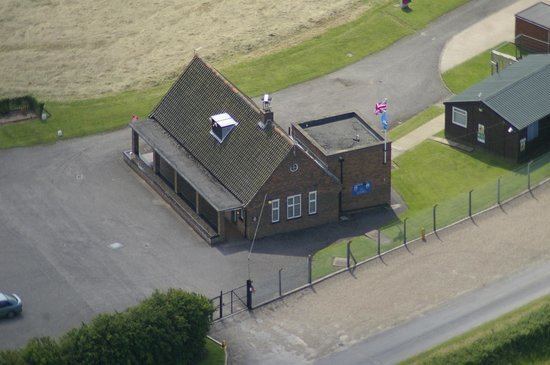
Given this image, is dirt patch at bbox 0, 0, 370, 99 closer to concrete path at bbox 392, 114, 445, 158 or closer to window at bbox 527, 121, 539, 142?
concrete path at bbox 392, 114, 445, 158

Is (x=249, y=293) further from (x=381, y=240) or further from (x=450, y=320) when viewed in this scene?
(x=450, y=320)

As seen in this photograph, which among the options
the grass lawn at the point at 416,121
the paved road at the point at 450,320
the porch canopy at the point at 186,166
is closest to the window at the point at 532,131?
the grass lawn at the point at 416,121

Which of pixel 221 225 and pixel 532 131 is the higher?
pixel 221 225

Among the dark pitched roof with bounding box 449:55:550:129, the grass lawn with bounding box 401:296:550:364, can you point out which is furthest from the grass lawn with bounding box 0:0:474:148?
Result: the grass lawn with bounding box 401:296:550:364

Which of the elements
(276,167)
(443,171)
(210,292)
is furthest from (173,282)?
(443,171)

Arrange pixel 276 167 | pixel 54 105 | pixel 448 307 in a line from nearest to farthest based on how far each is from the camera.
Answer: pixel 448 307, pixel 276 167, pixel 54 105

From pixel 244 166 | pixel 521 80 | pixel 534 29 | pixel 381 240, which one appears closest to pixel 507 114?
pixel 521 80

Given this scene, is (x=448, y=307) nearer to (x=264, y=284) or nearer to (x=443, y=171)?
(x=264, y=284)
